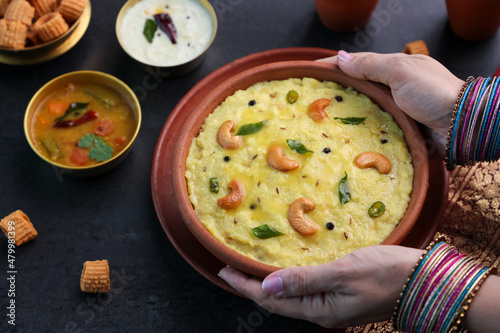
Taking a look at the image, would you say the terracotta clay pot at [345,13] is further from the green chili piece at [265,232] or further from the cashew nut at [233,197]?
the green chili piece at [265,232]

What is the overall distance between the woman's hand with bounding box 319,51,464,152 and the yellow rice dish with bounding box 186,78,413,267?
7.8 inches

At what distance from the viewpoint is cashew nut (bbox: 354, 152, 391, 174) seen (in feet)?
10.7

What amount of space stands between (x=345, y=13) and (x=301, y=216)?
2031 millimetres

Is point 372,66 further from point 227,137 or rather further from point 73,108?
point 73,108

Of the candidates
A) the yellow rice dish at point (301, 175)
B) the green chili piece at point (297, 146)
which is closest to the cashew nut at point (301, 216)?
the yellow rice dish at point (301, 175)

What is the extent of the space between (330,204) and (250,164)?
58 centimetres

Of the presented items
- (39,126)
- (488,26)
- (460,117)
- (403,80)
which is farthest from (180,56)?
(488,26)

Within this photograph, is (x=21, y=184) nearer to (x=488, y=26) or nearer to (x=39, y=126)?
(x=39, y=126)

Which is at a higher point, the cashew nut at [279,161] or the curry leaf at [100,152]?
the cashew nut at [279,161]

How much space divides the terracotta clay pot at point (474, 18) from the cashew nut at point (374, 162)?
1731mm

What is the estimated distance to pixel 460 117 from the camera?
10.4ft

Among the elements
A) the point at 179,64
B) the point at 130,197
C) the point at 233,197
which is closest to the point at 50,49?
the point at 179,64

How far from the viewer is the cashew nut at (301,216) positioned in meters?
3.09

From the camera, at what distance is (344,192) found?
3.20 metres
